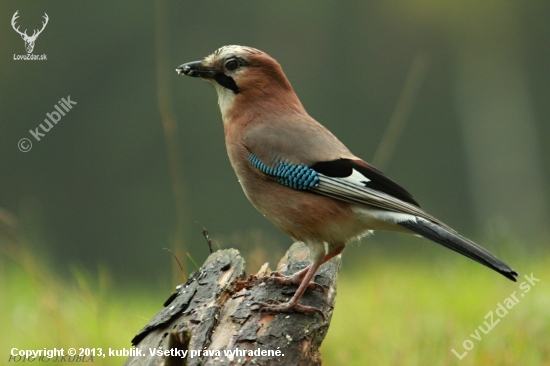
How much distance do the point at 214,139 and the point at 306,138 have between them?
1246 cm

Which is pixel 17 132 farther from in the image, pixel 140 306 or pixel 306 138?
pixel 306 138

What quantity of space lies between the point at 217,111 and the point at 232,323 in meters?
13.4

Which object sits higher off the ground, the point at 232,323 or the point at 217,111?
the point at 232,323

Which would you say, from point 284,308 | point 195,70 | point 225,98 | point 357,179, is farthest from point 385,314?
point 195,70

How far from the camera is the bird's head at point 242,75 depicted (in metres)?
4.33

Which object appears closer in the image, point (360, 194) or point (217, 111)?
point (360, 194)

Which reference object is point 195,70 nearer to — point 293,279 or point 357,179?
point 357,179

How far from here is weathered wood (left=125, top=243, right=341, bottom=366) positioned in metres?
2.98

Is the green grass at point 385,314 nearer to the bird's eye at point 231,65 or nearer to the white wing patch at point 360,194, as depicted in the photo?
the white wing patch at point 360,194

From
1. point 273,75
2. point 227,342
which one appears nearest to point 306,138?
point 273,75

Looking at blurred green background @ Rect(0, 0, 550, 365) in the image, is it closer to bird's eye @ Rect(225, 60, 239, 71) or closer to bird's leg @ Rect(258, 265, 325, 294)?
bird's eye @ Rect(225, 60, 239, 71)

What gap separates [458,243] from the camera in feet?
11.2

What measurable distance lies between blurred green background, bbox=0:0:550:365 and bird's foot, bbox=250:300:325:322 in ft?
28.7

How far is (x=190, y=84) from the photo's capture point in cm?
1666
